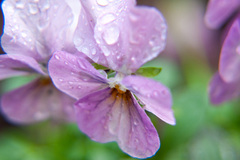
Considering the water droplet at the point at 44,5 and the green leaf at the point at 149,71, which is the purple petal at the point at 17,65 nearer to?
the water droplet at the point at 44,5

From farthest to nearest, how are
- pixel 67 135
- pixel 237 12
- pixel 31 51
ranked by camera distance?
pixel 67 135 < pixel 237 12 < pixel 31 51

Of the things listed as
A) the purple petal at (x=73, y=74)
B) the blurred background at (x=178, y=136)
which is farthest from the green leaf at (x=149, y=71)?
the blurred background at (x=178, y=136)

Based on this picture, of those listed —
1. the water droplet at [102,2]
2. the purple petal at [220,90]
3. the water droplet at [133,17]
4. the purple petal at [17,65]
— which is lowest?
the purple petal at [220,90]

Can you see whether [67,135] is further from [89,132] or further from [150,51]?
[150,51]

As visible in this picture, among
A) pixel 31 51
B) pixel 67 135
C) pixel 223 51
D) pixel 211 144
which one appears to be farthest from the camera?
pixel 67 135

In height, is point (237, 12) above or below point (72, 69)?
above

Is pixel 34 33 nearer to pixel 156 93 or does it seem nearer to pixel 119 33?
pixel 119 33

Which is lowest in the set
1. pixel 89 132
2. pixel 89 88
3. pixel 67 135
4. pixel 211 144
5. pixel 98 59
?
pixel 67 135

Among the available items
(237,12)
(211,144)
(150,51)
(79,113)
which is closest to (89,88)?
(79,113)
